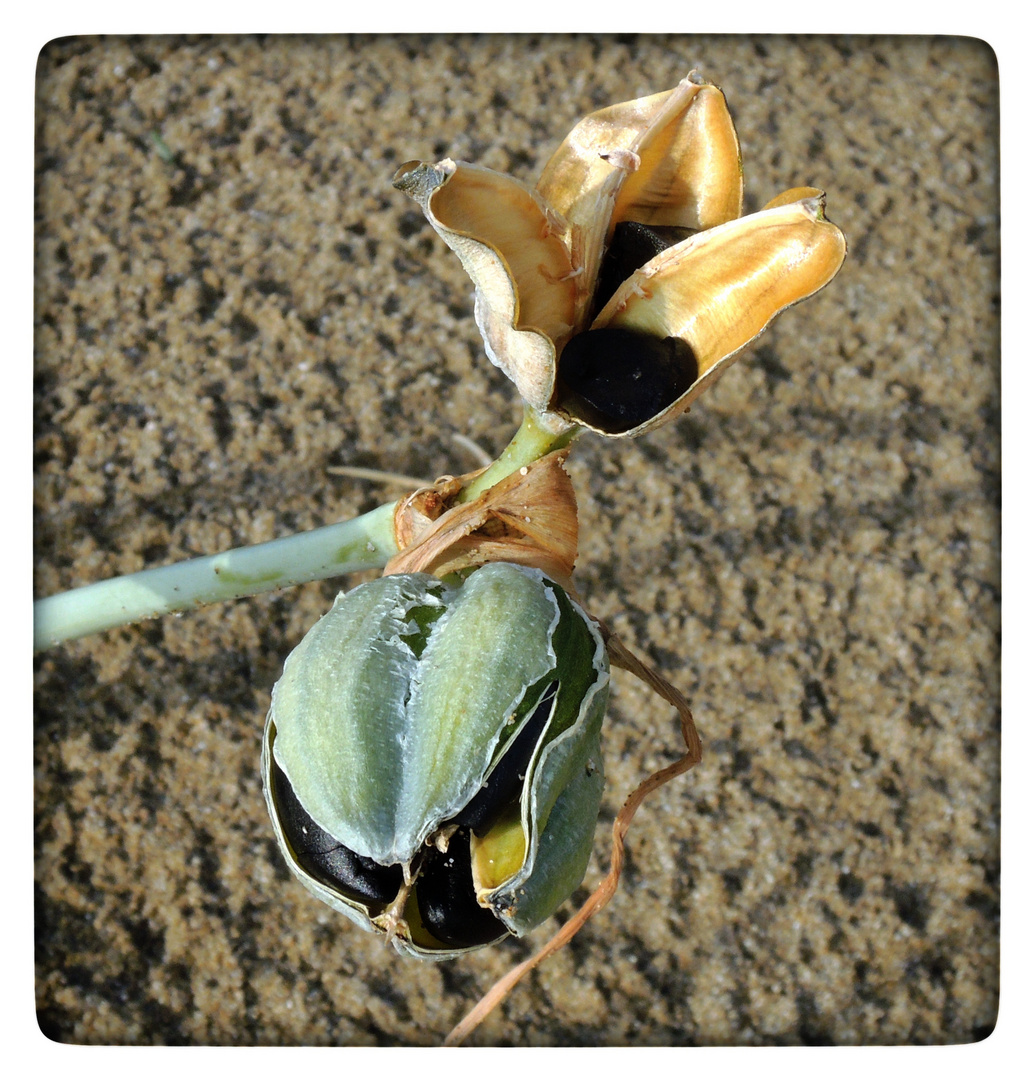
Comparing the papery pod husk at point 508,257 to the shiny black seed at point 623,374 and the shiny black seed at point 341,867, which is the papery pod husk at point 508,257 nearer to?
the shiny black seed at point 623,374

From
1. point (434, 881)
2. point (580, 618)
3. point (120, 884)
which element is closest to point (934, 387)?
point (580, 618)

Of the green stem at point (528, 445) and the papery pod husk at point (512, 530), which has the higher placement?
the green stem at point (528, 445)

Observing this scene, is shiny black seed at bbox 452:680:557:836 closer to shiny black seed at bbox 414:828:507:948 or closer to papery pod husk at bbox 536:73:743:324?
shiny black seed at bbox 414:828:507:948

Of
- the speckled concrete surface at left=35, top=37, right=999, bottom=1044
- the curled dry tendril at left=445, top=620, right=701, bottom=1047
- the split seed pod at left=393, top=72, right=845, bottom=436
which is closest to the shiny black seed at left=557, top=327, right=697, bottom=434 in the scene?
the split seed pod at left=393, top=72, right=845, bottom=436

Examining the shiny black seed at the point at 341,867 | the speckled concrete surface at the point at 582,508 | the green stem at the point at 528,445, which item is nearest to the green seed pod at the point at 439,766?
the shiny black seed at the point at 341,867

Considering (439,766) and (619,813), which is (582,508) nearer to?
(619,813)

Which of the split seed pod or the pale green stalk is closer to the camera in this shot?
the split seed pod
